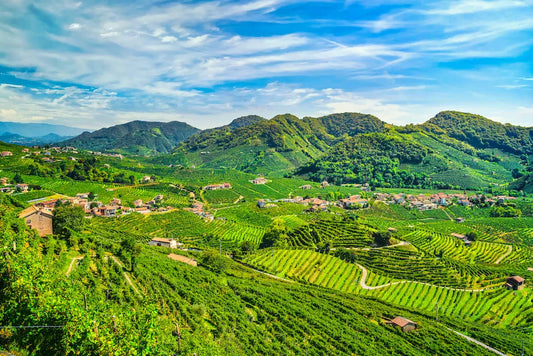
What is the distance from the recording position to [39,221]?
24688mm

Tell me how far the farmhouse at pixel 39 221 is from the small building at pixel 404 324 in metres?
32.2

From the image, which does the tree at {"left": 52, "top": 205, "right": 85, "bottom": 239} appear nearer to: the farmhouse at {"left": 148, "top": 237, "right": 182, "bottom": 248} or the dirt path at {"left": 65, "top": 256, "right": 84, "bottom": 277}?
the dirt path at {"left": 65, "top": 256, "right": 84, "bottom": 277}

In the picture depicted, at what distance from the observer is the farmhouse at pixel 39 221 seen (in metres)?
24.0

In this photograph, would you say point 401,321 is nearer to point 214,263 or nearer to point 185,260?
point 214,263

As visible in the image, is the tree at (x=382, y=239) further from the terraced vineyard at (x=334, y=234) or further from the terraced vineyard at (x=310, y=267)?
the terraced vineyard at (x=310, y=267)

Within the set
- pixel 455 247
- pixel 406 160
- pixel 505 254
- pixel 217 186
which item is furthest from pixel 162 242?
pixel 406 160

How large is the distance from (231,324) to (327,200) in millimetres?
88224

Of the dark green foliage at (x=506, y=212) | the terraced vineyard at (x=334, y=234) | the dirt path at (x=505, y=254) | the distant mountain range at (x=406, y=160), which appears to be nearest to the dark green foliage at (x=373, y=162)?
the distant mountain range at (x=406, y=160)

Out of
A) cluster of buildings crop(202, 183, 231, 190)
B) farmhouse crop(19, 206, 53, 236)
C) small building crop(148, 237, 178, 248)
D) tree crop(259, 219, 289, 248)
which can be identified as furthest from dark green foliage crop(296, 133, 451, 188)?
farmhouse crop(19, 206, 53, 236)

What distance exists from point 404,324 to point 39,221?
111 ft

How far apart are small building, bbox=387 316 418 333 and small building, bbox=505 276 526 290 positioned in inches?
933

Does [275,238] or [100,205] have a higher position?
[100,205]

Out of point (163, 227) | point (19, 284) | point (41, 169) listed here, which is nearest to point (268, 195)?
point (163, 227)

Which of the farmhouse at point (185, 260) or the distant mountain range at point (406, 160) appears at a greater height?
the distant mountain range at point (406, 160)
